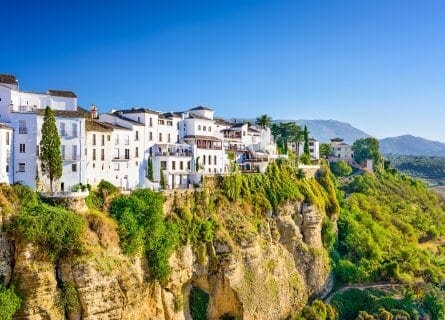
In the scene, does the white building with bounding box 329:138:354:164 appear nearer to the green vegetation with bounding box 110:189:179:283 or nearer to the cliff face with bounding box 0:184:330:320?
the cliff face with bounding box 0:184:330:320

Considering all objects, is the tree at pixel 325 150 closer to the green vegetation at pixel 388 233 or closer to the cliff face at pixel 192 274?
the green vegetation at pixel 388 233

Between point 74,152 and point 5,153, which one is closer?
point 5,153

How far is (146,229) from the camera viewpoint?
43.9m

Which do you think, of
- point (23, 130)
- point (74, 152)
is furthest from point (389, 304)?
point (23, 130)

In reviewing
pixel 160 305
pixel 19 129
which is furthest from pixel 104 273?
pixel 19 129

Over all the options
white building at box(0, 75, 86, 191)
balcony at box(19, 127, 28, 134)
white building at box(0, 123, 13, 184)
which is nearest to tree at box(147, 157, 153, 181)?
white building at box(0, 75, 86, 191)

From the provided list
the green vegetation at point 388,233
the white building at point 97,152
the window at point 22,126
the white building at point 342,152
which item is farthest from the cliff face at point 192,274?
the white building at point 342,152

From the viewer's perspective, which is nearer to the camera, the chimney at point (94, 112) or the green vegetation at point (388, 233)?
the chimney at point (94, 112)

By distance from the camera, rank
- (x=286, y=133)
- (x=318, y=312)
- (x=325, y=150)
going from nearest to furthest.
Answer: (x=318, y=312) → (x=286, y=133) → (x=325, y=150)

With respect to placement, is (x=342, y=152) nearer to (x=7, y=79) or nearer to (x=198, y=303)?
(x=198, y=303)

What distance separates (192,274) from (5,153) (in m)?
19.3

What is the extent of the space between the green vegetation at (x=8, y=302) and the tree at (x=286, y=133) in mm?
56546

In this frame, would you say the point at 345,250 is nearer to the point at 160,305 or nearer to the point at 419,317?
the point at 419,317

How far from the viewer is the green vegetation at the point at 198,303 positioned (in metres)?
48.5
